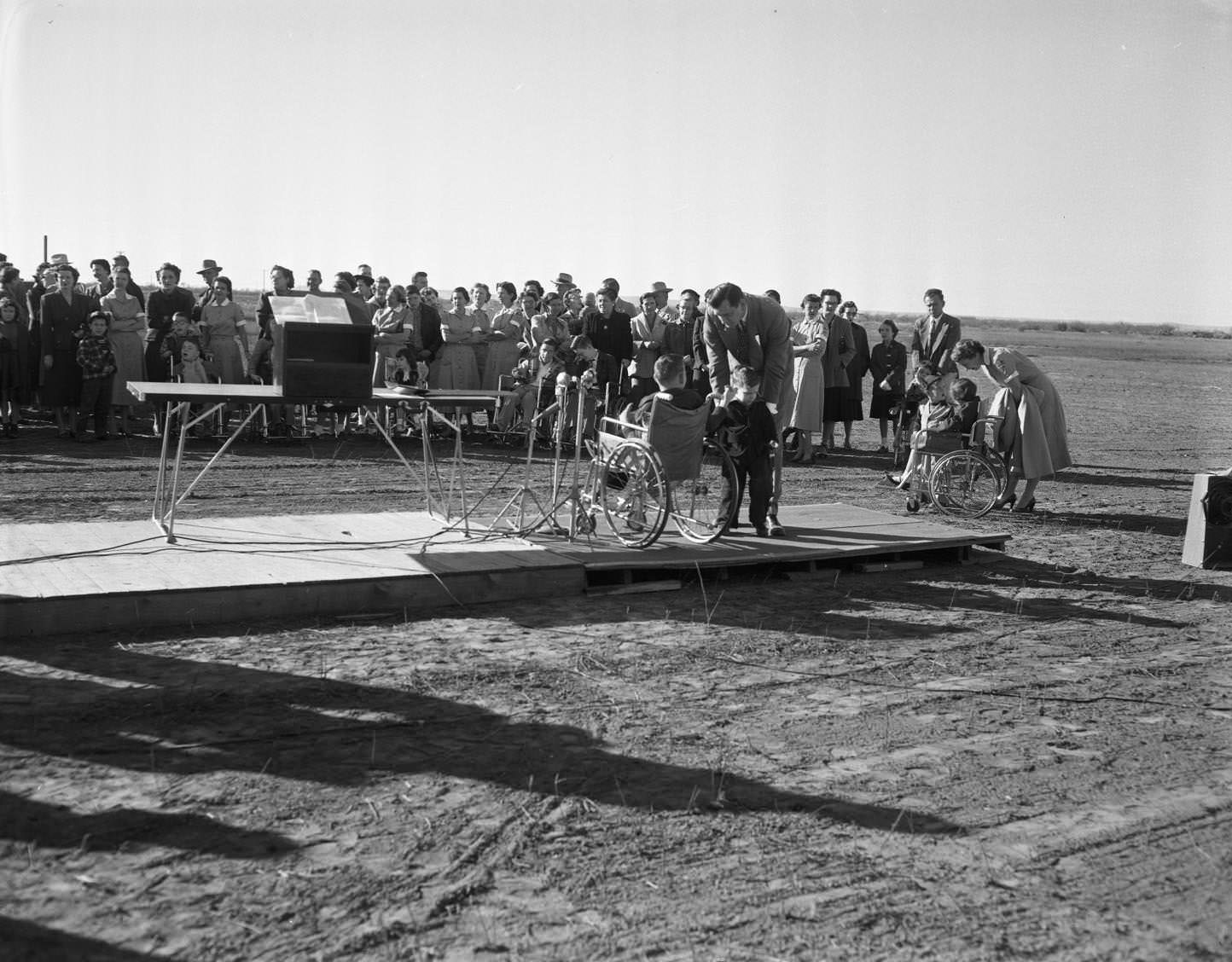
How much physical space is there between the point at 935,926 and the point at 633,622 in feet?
12.5

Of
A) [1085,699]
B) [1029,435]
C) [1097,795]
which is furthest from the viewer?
[1029,435]

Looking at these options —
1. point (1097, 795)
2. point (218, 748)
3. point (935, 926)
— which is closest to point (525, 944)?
point (935, 926)

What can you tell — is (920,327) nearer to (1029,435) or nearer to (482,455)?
(1029,435)

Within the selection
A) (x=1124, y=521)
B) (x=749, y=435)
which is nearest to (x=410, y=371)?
(x=749, y=435)

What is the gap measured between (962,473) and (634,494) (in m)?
4.25

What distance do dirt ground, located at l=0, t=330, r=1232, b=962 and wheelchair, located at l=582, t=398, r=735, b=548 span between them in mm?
615

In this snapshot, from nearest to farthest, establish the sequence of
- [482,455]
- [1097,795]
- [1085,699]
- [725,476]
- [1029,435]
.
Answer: [1097,795] → [1085,699] → [725,476] → [1029,435] → [482,455]

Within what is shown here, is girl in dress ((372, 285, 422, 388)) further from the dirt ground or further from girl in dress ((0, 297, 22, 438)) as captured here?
the dirt ground

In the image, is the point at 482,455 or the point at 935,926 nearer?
the point at 935,926

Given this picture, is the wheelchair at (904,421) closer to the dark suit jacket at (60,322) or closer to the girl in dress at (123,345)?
the girl in dress at (123,345)

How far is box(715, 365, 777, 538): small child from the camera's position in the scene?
9.21 metres

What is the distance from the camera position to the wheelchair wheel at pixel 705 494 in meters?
8.91

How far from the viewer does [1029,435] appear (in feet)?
38.9

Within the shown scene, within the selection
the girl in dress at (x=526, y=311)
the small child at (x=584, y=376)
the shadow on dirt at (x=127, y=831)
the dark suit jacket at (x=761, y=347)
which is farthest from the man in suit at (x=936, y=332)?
the shadow on dirt at (x=127, y=831)
